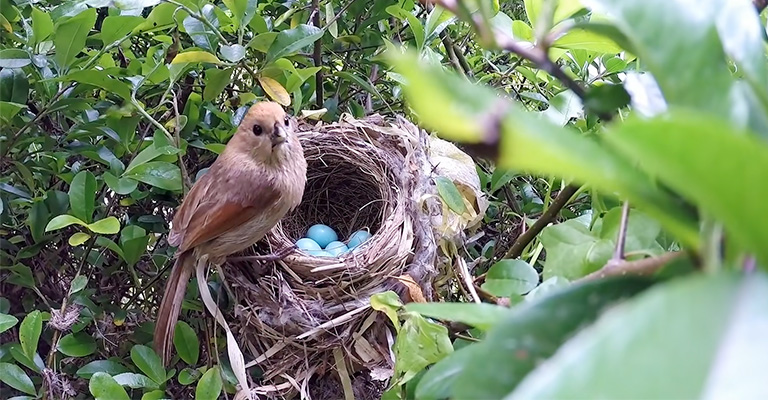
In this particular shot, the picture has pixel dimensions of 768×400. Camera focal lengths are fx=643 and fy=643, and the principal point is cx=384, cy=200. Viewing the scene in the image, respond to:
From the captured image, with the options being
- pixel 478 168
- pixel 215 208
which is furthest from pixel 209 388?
pixel 478 168

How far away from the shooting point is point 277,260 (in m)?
1.55

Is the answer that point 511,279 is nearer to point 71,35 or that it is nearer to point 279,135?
point 71,35

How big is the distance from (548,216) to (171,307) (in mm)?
936

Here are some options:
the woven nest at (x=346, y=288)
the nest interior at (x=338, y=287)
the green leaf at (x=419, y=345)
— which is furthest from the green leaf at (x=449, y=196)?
the green leaf at (x=419, y=345)

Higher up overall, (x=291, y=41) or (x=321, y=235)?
(x=291, y=41)

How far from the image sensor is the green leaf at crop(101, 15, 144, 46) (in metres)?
1.12

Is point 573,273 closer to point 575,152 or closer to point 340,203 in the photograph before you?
point 575,152

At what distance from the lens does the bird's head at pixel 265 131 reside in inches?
58.6

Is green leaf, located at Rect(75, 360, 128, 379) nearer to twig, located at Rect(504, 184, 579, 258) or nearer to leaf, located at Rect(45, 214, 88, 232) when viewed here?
leaf, located at Rect(45, 214, 88, 232)

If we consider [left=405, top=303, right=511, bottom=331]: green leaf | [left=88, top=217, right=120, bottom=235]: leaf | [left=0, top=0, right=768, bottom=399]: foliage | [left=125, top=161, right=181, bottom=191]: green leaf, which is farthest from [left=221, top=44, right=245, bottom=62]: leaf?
[left=405, top=303, right=511, bottom=331]: green leaf

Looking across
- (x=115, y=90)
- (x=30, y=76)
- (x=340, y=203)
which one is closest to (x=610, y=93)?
(x=115, y=90)

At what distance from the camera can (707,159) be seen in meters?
0.17

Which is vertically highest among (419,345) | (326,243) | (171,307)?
→ (419,345)

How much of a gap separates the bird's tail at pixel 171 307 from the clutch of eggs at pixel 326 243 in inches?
12.5
